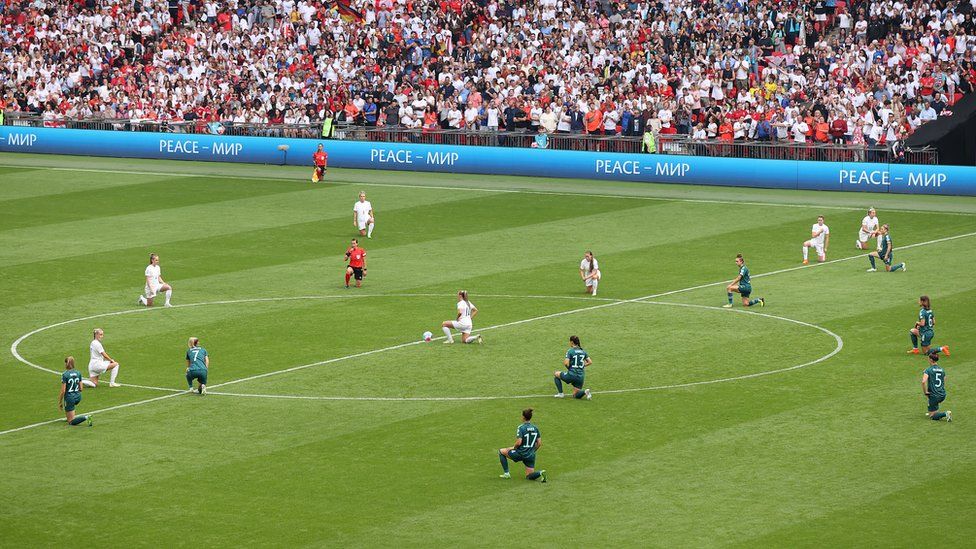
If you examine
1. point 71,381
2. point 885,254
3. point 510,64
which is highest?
point 510,64

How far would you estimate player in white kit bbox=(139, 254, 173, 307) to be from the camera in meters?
40.0

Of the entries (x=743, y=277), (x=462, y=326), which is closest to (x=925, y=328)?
(x=743, y=277)

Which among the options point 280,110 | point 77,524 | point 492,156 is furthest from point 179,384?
point 280,110

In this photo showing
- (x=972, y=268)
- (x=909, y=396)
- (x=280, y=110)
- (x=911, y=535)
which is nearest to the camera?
(x=911, y=535)

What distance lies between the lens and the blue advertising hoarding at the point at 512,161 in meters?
56.3

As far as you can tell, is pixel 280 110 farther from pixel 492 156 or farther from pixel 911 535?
pixel 911 535

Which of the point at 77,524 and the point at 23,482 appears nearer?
the point at 77,524

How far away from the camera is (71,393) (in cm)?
2933

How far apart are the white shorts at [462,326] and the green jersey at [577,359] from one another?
5.25m

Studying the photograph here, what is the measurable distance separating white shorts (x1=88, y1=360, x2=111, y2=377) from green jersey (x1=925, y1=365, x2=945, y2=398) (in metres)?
16.3

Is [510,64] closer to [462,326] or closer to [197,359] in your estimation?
[462,326]

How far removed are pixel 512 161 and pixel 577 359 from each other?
108 ft

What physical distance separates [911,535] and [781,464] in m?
3.86

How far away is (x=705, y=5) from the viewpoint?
2611 inches
